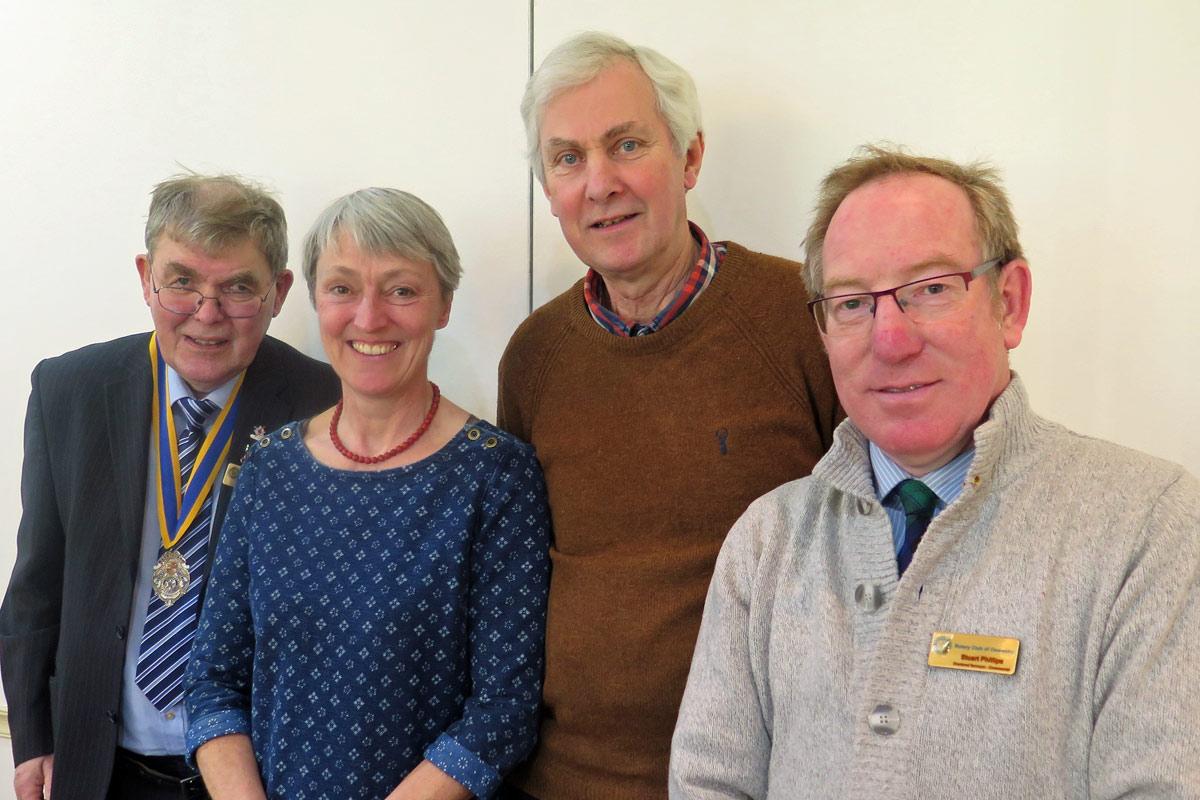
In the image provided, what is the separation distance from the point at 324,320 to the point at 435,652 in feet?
2.16

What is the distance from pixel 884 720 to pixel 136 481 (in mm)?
1788

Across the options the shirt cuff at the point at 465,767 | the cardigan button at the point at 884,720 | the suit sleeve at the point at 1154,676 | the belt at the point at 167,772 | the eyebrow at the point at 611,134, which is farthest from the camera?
the belt at the point at 167,772

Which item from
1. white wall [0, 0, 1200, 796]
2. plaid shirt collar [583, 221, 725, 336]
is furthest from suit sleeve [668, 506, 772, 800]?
white wall [0, 0, 1200, 796]

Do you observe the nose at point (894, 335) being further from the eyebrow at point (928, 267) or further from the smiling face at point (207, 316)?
the smiling face at point (207, 316)

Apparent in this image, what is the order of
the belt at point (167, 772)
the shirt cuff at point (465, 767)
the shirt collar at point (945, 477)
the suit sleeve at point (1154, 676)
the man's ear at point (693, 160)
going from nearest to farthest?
the suit sleeve at point (1154, 676), the shirt collar at point (945, 477), the shirt cuff at point (465, 767), the man's ear at point (693, 160), the belt at point (167, 772)

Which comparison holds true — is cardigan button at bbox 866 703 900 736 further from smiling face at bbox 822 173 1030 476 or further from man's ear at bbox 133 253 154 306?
man's ear at bbox 133 253 154 306

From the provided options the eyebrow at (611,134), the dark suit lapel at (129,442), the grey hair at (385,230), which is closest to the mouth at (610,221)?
the eyebrow at (611,134)

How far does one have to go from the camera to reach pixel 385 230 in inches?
75.6

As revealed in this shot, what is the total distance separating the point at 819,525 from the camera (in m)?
1.50

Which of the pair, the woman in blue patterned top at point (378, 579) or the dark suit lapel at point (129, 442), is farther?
the dark suit lapel at point (129, 442)

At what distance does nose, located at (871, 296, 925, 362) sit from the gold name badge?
37 centimetres

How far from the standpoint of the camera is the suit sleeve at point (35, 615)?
2.46 m

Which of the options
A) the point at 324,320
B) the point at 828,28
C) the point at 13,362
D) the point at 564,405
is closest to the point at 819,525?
the point at 564,405

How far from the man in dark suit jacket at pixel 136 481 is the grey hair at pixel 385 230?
44 cm
